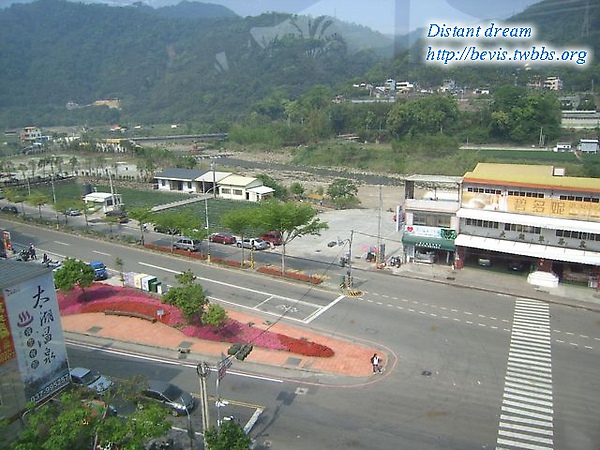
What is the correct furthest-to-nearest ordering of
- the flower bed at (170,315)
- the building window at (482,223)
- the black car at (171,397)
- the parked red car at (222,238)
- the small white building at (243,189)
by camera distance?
1. the small white building at (243,189)
2. the parked red car at (222,238)
3. the building window at (482,223)
4. the flower bed at (170,315)
5. the black car at (171,397)

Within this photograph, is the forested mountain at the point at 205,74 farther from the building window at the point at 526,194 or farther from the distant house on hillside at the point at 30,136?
the building window at the point at 526,194

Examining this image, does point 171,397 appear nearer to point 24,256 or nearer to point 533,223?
point 533,223

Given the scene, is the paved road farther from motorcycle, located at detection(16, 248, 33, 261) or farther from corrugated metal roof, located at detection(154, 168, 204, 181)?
corrugated metal roof, located at detection(154, 168, 204, 181)

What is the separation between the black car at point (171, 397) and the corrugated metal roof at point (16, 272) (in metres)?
4.14

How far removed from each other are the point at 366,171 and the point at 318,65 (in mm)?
100610

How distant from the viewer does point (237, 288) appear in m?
23.8

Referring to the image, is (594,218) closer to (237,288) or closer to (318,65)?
(237,288)

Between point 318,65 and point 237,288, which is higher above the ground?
point 318,65

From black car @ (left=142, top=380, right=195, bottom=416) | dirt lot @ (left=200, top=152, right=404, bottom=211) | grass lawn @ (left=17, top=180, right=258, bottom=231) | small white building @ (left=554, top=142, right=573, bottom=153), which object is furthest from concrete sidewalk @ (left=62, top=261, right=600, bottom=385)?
small white building @ (left=554, top=142, right=573, bottom=153)

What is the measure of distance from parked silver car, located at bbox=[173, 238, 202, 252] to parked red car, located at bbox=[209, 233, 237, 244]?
1.37 metres

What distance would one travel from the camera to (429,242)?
2605 cm

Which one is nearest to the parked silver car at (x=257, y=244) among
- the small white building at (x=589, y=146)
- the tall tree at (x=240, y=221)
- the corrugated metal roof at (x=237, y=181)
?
the tall tree at (x=240, y=221)

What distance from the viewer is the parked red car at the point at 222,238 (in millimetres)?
31328

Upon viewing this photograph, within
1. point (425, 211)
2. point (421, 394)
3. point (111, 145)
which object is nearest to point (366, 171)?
point (111, 145)
